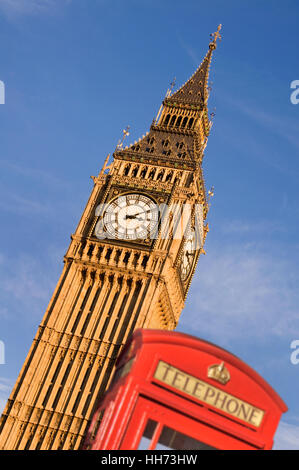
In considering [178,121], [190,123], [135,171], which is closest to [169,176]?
[135,171]

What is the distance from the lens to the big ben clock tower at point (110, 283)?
2120 inches

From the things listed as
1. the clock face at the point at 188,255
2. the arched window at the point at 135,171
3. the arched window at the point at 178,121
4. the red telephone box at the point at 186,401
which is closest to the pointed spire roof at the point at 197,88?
the arched window at the point at 178,121

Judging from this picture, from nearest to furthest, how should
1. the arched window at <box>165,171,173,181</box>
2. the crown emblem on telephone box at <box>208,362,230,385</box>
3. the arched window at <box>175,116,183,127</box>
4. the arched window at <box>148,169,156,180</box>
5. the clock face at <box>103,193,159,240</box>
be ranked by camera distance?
the crown emblem on telephone box at <box>208,362,230,385</box> → the clock face at <box>103,193,159,240</box> → the arched window at <box>165,171,173,181</box> → the arched window at <box>148,169,156,180</box> → the arched window at <box>175,116,183,127</box>

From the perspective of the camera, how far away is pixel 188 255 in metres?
65.9

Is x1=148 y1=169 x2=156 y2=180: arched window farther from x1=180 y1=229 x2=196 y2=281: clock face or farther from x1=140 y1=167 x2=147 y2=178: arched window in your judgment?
x1=180 y1=229 x2=196 y2=281: clock face

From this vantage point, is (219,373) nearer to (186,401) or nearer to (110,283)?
(186,401)

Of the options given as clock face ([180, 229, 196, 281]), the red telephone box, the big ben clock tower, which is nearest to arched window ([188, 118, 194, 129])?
the big ben clock tower

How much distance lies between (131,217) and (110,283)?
6101mm

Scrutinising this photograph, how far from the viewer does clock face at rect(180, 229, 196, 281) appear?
63.9 m

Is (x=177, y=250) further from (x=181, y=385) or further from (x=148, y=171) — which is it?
(x=181, y=385)

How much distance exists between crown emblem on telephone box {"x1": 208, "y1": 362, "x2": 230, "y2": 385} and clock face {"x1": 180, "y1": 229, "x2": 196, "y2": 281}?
43.0 metres
